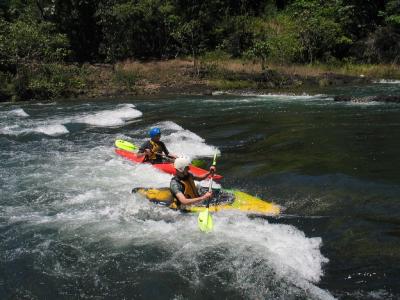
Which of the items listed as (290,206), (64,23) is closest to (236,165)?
(290,206)

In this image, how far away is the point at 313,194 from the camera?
961 centimetres

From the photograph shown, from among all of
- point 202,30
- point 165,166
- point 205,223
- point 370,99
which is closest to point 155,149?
point 165,166

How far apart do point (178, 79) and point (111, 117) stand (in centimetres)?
1395

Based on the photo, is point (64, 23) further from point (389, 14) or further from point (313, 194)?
point (313, 194)

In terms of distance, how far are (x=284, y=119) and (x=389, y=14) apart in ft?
84.4

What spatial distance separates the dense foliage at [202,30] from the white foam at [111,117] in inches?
431

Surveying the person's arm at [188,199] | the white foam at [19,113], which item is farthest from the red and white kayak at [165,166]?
the white foam at [19,113]

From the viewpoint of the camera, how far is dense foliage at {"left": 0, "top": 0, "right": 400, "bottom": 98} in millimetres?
A: 37062

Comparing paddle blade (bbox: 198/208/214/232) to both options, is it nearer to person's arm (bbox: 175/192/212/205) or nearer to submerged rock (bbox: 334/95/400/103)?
person's arm (bbox: 175/192/212/205)

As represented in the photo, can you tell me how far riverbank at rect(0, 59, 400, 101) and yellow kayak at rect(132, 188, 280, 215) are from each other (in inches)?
815

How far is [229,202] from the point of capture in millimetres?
9094

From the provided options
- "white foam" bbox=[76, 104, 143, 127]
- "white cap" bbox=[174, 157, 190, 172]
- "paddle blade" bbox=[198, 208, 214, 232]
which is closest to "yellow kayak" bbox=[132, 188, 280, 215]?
"white cap" bbox=[174, 157, 190, 172]

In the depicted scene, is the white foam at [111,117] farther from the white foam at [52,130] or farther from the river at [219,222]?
the river at [219,222]

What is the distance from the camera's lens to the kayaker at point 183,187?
28.4ft
